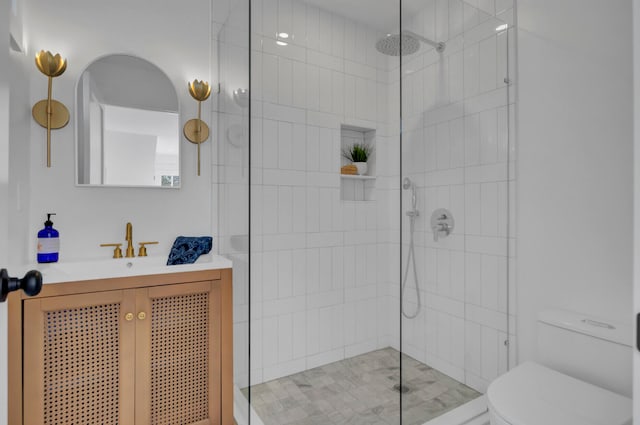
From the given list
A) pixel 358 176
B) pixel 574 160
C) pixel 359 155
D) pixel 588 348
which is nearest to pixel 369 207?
pixel 358 176

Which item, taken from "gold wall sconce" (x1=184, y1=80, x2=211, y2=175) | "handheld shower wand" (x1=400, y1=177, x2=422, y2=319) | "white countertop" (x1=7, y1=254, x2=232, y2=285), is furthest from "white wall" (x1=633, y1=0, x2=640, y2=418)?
"gold wall sconce" (x1=184, y1=80, x2=211, y2=175)

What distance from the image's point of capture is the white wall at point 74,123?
69.7 inches

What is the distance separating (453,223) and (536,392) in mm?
743

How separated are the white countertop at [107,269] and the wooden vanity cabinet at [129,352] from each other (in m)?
0.03

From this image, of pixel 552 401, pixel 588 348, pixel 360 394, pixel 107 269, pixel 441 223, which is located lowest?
pixel 360 394

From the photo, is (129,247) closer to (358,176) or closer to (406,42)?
(358,176)

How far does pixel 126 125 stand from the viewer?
196 cm

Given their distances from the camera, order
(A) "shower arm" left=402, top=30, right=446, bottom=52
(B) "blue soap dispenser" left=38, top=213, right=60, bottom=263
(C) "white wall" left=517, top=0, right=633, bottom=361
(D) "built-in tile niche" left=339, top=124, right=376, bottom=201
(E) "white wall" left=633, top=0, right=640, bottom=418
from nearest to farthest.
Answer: (E) "white wall" left=633, top=0, right=640, bottom=418, (C) "white wall" left=517, top=0, right=633, bottom=361, (A) "shower arm" left=402, top=30, right=446, bottom=52, (B) "blue soap dispenser" left=38, top=213, right=60, bottom=263, (D) "built-in tile niche" left=339, top=124, right=376, bottom=201

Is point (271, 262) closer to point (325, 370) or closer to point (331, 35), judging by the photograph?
point (325, 370)

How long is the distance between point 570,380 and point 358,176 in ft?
4.16

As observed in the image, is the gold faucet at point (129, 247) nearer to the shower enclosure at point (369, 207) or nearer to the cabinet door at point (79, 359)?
the cabinet door at point (79, 359)

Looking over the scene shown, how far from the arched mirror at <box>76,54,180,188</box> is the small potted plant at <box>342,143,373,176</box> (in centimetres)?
101

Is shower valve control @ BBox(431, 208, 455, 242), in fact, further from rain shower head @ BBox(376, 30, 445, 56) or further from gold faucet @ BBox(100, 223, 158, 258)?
gold faucet @ BBox(100, 223, 158, 258)

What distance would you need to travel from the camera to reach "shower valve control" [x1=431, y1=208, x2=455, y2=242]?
164 centimetres
